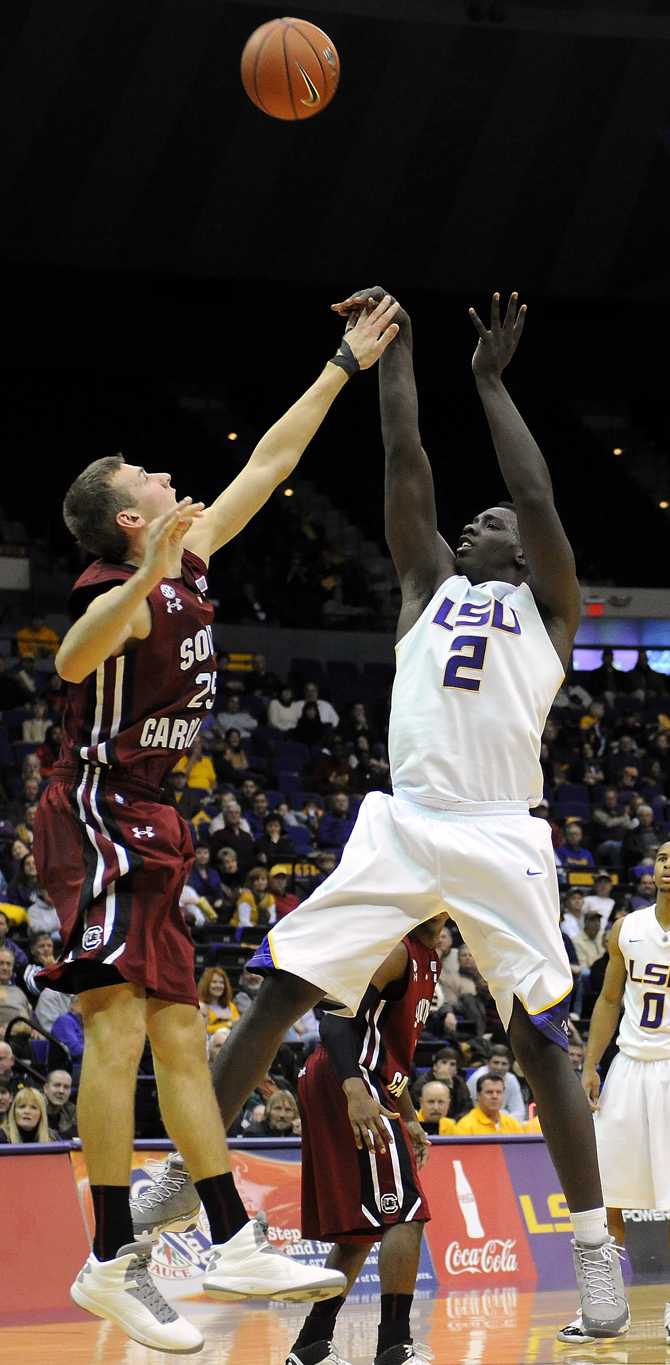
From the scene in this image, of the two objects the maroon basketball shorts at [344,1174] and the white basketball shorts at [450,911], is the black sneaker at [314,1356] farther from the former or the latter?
the white basketball shorts at [450,911]

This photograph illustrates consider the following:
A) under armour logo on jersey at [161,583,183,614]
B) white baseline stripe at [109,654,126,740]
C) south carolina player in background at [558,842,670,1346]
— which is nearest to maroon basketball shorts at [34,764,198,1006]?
white baseline stripe at [109,654,126,740]

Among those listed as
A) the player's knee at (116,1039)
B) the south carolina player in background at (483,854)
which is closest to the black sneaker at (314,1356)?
the south carolina player in background at (483,854)

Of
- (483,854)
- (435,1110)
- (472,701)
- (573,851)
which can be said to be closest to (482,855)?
(483,854)

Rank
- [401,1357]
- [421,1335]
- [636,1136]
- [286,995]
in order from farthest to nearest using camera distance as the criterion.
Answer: [636,1136] → [421,1335] → [401,1357] → [286,995]

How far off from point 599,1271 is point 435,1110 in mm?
6378

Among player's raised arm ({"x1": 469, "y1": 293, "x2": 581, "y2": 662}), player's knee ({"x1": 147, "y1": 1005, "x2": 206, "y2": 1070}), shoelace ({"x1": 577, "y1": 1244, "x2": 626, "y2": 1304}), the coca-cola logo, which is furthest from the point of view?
the coca-cola logo

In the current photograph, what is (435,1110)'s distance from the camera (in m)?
11.4

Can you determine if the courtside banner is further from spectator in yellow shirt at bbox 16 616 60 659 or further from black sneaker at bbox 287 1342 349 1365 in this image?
spectator in yellow shirt at bbox 16 616 60 659

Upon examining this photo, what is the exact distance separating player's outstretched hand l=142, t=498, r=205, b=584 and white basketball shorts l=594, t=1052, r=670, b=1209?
5.71m

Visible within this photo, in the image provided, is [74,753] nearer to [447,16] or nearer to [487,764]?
[487,764]

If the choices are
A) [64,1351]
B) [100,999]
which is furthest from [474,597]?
[64,1351]

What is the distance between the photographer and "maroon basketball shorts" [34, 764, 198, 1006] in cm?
447

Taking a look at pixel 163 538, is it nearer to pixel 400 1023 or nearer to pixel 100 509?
pixel 100 509

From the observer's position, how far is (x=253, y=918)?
15.2m
